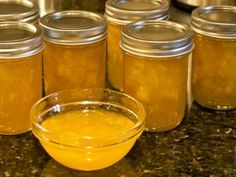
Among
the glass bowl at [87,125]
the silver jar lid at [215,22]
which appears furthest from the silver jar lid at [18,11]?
the silver jar lid at [215,22]

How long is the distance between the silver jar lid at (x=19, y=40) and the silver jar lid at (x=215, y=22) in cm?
Result: 27

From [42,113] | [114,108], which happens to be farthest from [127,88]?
[42,113]

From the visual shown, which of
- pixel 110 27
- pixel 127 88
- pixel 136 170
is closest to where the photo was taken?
pixel 136 170

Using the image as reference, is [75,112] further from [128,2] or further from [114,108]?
[128,2]

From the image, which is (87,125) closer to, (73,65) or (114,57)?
(73,65)

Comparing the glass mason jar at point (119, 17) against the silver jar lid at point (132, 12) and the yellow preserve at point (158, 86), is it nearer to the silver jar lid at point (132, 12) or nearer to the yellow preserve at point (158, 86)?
the silver jar lid at point (132, 12)

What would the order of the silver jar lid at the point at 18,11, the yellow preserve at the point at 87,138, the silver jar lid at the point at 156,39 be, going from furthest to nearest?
the silver jar lid at the point at 18,11
the silver jar lid at the point at 156,39
the yellow preserve at the point at 87,138

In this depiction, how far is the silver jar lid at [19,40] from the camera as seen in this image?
0.85 metres

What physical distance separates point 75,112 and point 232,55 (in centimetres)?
29

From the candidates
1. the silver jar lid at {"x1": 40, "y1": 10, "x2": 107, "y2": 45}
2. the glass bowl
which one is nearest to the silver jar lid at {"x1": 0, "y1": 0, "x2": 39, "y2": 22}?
the silver jar lid at {"x1": 40, "y1": 10, "x2": 107, "y2": 45}

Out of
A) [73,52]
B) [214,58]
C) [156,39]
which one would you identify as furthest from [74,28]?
[214,58]

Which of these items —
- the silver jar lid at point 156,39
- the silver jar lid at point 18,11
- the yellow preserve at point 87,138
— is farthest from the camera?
the silver jar lid at point 18,11

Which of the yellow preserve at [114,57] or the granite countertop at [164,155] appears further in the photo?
the yellow preserve at [114,57]

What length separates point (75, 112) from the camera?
89 cm
